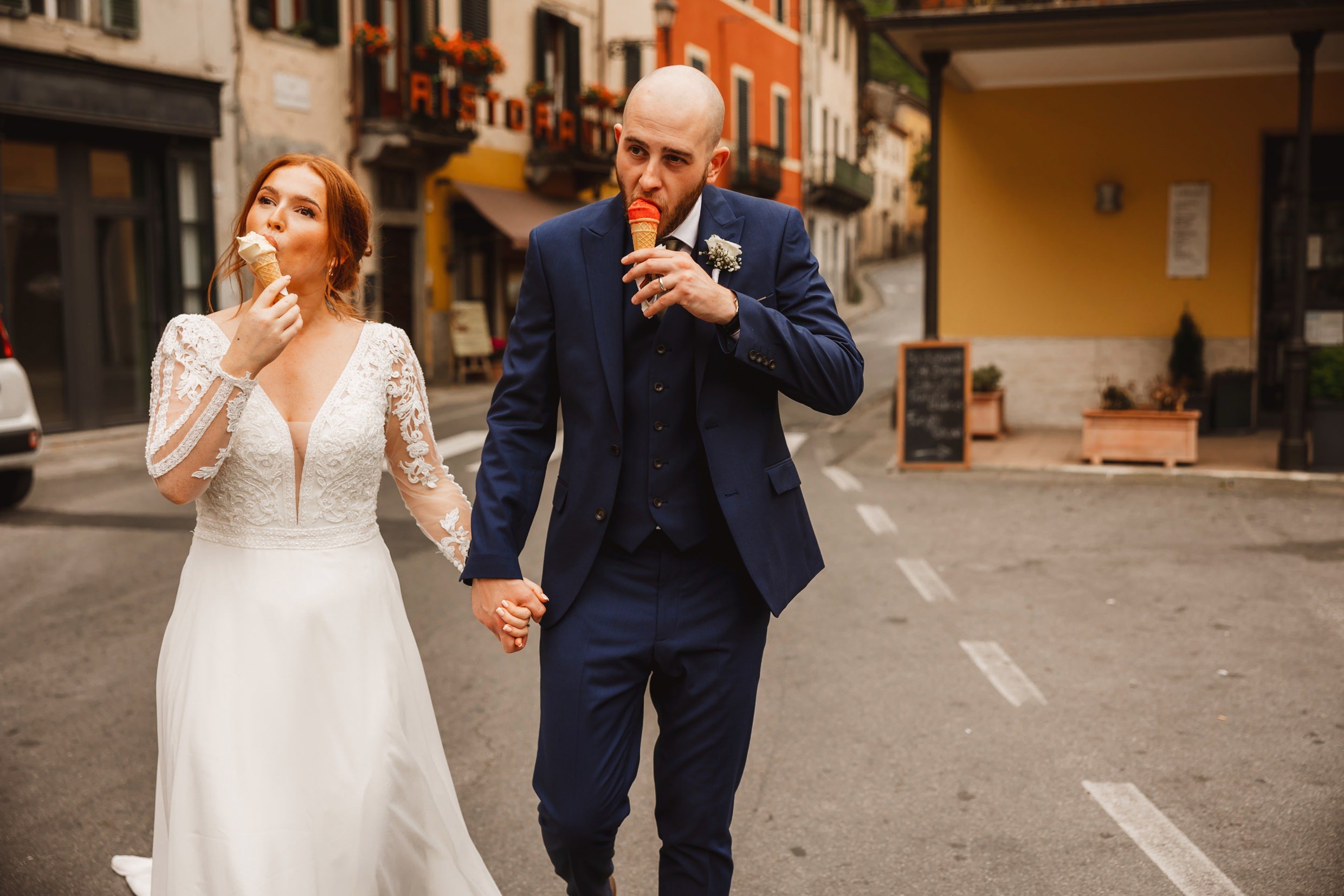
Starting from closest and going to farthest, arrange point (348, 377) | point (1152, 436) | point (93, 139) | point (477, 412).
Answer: point (348, 377), point (1152, 436), point (93, 139), point (477, 412)

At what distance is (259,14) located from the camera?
58.7 ft

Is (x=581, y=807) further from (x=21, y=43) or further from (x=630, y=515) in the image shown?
(x=21, y=43)

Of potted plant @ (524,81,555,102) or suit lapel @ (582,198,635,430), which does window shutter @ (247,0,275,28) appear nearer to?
potted plant @ (524,81,555,102)

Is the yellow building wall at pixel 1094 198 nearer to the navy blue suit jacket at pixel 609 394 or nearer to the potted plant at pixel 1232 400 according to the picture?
the potted plant at pixel 1232 400

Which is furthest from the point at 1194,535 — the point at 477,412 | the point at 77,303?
the point at 77,303

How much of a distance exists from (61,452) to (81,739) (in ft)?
31.2

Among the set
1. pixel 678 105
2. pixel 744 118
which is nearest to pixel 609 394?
pixel 678 105

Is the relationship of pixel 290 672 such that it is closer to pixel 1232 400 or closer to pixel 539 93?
pixel 1232 400

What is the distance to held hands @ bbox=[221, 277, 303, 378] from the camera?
2586mm

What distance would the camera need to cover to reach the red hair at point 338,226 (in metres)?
2.91

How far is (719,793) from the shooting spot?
2.79 metres

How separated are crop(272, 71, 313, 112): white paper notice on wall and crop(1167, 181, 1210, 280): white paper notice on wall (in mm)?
11899

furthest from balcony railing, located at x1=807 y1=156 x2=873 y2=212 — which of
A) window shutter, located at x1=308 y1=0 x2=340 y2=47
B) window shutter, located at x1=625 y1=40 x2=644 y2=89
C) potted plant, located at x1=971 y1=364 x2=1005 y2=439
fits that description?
potted plant, located at x1=971 y1=364 x2=1005 y2=439

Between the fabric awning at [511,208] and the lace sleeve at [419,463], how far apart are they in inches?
739
